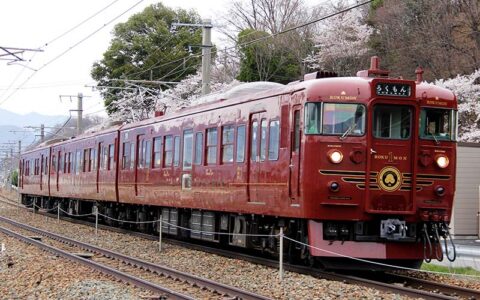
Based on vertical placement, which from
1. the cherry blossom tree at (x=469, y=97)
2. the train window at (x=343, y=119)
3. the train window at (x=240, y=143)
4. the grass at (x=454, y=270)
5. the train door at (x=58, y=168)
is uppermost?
the cherry blossom tree at (x=469, y=97)

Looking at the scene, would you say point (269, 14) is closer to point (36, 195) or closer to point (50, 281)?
point (36, 195)

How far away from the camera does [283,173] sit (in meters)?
12.1

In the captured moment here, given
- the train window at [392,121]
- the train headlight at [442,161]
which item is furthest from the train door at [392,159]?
the train headlight at [442,161]

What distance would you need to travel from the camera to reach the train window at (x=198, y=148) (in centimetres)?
1588

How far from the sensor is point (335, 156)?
11.3 meters

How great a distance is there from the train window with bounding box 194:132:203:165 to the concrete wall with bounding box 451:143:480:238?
7.91 m

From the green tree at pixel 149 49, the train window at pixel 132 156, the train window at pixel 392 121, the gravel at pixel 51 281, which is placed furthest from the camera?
the green tree at pixel 149 49

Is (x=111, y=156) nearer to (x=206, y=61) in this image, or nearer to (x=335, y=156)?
(x=206, y=61)

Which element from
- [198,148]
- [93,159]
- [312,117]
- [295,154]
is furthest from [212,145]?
[93,159]

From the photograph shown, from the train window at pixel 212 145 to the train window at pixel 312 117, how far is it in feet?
13.1

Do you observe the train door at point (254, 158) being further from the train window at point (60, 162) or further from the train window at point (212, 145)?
the train window at point (60, 162)

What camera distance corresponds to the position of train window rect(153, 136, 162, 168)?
18578 mm

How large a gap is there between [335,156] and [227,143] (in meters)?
3.71

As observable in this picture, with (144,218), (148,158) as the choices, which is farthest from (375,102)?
(144,218)
